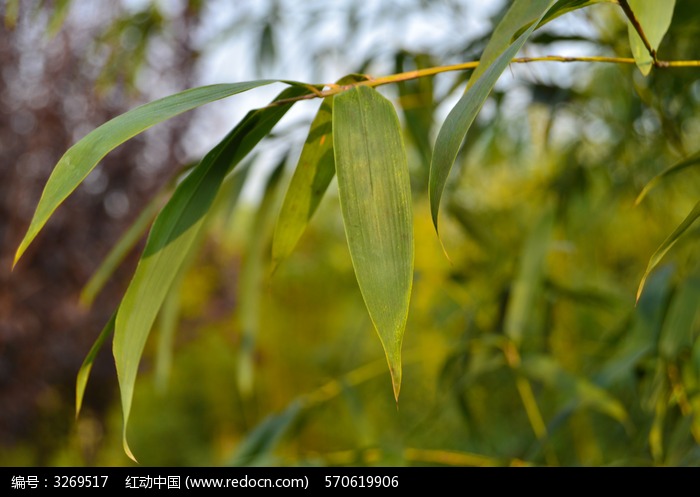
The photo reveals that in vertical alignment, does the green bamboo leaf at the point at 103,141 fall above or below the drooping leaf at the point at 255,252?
below

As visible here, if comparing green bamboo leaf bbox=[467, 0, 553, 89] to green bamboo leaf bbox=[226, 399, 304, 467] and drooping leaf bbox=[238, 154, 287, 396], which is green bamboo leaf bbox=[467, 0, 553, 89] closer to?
drooping leaf bbox=[238, 154, 287, 396]

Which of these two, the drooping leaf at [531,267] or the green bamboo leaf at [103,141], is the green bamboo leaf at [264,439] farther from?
the green bamboo leaf at [103,141]

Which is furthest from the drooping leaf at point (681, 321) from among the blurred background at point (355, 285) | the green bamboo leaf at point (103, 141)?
the green bamboo leaf at point (103, 141)

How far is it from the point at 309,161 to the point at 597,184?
1.41 m

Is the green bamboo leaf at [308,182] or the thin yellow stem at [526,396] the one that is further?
the thin yellow stem at [526,396]

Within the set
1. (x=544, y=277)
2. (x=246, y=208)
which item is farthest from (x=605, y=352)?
(x=246, y=208)

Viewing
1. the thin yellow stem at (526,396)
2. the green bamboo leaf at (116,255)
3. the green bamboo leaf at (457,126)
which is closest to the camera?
the green bamboo leaf at (457,126)

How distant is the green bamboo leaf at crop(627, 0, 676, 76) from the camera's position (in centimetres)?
31

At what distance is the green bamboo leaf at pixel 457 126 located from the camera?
0.94 ft

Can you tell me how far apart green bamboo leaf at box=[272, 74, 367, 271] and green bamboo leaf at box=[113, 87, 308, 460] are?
2 cm

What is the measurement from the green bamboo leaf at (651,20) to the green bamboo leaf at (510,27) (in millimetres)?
39

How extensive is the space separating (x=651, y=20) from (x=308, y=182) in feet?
0.62

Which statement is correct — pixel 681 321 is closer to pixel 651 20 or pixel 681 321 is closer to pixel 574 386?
pixel 574 386

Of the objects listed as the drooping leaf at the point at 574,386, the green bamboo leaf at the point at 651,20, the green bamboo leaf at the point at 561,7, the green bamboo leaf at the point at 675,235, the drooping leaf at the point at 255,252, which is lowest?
the green bamboo leaf at the point at 675,235
